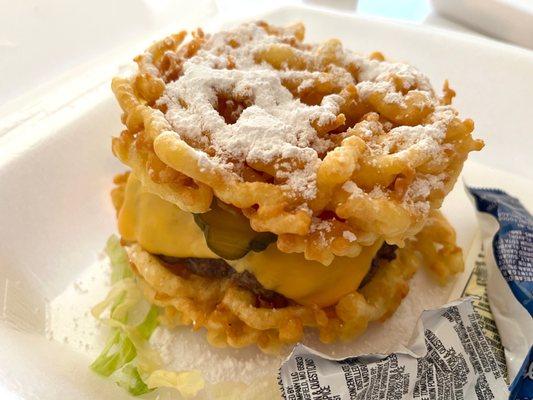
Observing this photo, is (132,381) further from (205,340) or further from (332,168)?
(332,168)

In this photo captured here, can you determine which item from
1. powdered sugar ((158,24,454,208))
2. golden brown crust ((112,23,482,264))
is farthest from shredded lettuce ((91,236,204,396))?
powdered sugar ((158,24,454,208))

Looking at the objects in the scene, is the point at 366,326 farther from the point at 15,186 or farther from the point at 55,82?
the point at 55,82

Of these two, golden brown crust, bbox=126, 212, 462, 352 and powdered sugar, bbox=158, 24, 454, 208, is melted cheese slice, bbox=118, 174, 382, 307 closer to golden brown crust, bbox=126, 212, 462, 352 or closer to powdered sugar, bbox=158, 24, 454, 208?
golden brown crust, bbox=126, 212, 462, 352

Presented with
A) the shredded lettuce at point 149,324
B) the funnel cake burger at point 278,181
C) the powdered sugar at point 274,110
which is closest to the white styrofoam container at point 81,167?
the shredded lettuce at point 149,324

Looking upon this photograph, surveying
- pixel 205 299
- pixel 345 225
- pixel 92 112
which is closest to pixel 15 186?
pixel 92 112

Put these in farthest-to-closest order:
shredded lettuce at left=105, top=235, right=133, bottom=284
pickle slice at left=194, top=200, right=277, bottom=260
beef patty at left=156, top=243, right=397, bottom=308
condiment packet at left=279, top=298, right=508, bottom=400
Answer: shredded lettuce at left=105, top=235, right=133, bottom=284
beef patty at left=156, top=243, right=397, bottom=308
pickle slice at left=194, top=200, right=277, bottom=260
condiment packet at left=279, top=298, right=508, bottom=400

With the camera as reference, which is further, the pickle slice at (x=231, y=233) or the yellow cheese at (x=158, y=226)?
the yellow cheese at (x=158, y=226)

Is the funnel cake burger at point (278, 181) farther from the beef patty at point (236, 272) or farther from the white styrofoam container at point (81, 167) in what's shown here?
the white styrofoam container at point (81, 167)
